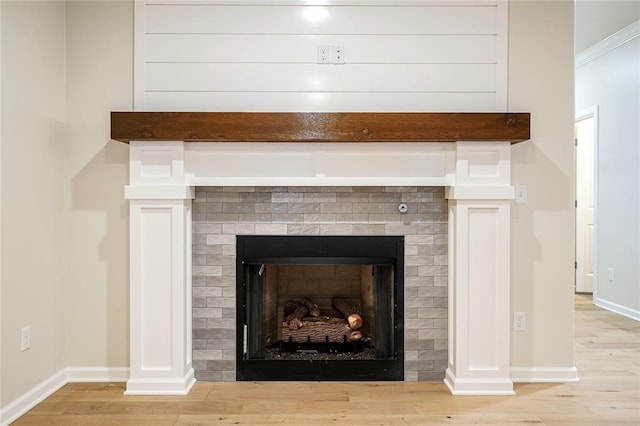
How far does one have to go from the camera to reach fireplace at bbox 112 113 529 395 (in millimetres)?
2787

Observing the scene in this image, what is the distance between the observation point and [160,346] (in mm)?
2871

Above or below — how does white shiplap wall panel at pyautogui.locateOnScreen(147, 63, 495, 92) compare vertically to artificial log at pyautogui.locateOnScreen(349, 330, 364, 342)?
above

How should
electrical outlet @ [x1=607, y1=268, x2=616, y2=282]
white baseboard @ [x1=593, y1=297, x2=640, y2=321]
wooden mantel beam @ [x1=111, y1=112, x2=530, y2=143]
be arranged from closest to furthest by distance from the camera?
wooden mantel beam @ [x1=111, y1=112, x2=530, y2=143]
white baseboard @ [x1=593, y1=297, x2=640, y2=321]
electrical outlet @ [x1=607, y1=268, x2=616, y2=282]

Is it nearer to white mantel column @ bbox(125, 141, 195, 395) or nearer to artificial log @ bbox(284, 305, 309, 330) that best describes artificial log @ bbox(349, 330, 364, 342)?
artificial log @ bbox(284, 305, 309, 330)

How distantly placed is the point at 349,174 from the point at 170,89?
3.64 ft

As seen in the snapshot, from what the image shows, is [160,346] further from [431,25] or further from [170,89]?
[431,25]

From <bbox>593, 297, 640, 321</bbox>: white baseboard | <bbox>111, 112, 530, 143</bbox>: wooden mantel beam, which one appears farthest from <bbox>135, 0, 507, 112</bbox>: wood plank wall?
<bbox>593, 297, 640, 321</bbox>: white baseboard

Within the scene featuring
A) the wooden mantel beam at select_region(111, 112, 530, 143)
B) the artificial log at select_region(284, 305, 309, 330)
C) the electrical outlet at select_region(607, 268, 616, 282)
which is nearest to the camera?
the wooden mantel beam at select_region(111, 112, 530, 143)

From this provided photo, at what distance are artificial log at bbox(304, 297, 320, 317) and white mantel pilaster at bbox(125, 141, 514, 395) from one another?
732 mm

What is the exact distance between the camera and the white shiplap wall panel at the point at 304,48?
9.74 feet

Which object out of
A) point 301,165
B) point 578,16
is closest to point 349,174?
point 301,165

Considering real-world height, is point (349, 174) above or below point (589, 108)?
below

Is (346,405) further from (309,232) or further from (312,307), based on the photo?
(309,232)

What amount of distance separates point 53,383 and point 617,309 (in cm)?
484
